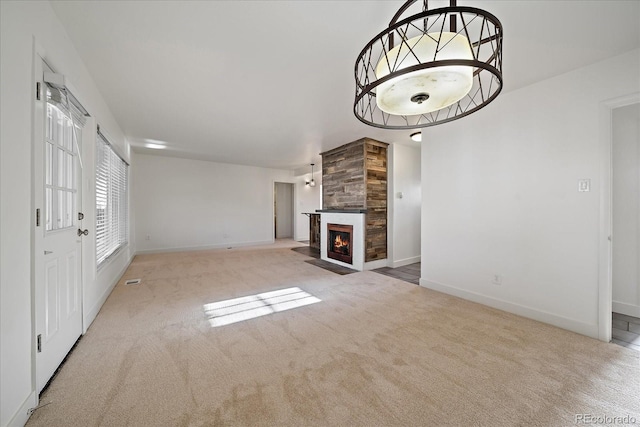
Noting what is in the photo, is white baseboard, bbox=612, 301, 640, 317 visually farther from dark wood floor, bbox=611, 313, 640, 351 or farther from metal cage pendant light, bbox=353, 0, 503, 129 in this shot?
metal cage pendant light, bbox=353, 0, 503, 129

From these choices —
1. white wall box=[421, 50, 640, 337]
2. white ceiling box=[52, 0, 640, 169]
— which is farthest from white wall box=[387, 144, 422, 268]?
white ceiling box=[52, 0, 640, 169]

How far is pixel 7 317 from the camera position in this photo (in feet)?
4.09

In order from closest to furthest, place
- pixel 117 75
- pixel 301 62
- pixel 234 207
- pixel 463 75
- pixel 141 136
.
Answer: pixel 463 75 → pixel 301 62 → pixel 117 75 → pixel 141 136 → pixel 234 207

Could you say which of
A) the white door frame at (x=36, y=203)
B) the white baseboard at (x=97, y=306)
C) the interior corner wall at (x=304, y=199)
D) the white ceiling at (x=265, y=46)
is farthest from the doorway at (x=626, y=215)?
the interior corner wall at (x=304, y=199)

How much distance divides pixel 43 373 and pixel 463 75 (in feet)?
9.86

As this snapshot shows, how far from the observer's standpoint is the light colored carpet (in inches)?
55.6

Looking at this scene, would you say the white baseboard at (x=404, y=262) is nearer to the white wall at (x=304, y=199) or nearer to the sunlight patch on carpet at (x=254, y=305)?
the sunlight patch on carpet at (x=254, y=305)

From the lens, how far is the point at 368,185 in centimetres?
482

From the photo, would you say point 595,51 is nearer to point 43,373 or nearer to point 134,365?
point 134,365

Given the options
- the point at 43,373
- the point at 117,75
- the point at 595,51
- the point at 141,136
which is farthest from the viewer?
the point at 141,136

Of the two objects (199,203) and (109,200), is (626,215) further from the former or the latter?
(199,203)

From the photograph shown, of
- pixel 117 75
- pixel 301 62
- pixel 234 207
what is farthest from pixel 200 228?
pixel 301 62

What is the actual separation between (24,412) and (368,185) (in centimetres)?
463

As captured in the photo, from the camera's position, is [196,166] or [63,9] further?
[196,166]
